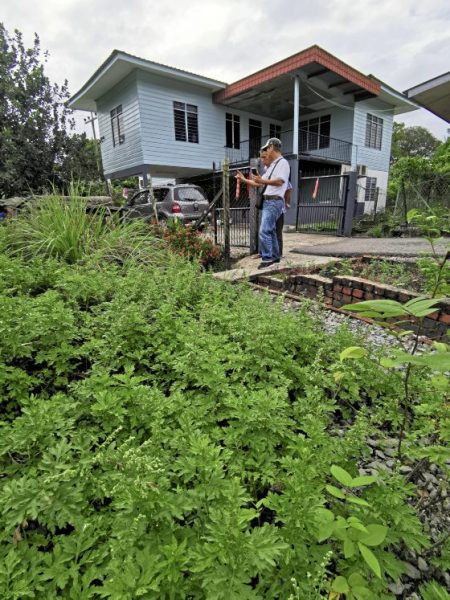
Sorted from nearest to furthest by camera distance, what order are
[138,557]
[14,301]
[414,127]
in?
1. [138,557]
2. [14,301]
3. [414,127]

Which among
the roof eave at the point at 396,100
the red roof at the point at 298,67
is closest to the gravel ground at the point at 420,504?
the red roof at the point at 298,67

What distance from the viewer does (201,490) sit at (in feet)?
3.30

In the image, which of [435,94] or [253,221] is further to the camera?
[253,221]

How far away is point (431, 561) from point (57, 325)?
6.41 feet

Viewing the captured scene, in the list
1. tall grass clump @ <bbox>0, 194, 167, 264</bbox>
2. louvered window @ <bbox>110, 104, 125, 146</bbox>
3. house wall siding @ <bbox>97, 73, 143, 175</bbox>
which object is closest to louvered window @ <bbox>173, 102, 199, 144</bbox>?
house wall siding @ <bbox>97, 73, 143, 175</bbox>

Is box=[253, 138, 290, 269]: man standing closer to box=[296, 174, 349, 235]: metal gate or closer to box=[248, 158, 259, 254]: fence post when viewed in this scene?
box=[248, 158, 259, 254]: fence post

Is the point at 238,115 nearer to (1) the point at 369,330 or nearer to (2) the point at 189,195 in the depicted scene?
(2) the point at 189,195

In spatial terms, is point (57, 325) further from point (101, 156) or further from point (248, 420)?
point (101, 156)

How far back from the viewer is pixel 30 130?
1213 centimetres

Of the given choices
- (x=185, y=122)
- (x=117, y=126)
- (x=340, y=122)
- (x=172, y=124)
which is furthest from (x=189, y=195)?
(x=340, y=122)

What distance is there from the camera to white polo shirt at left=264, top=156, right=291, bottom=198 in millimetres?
4652

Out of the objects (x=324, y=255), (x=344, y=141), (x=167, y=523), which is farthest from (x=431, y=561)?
(x=344, y=141)

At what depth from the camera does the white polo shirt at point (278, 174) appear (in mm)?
4652

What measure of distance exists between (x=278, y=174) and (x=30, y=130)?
11.9m
